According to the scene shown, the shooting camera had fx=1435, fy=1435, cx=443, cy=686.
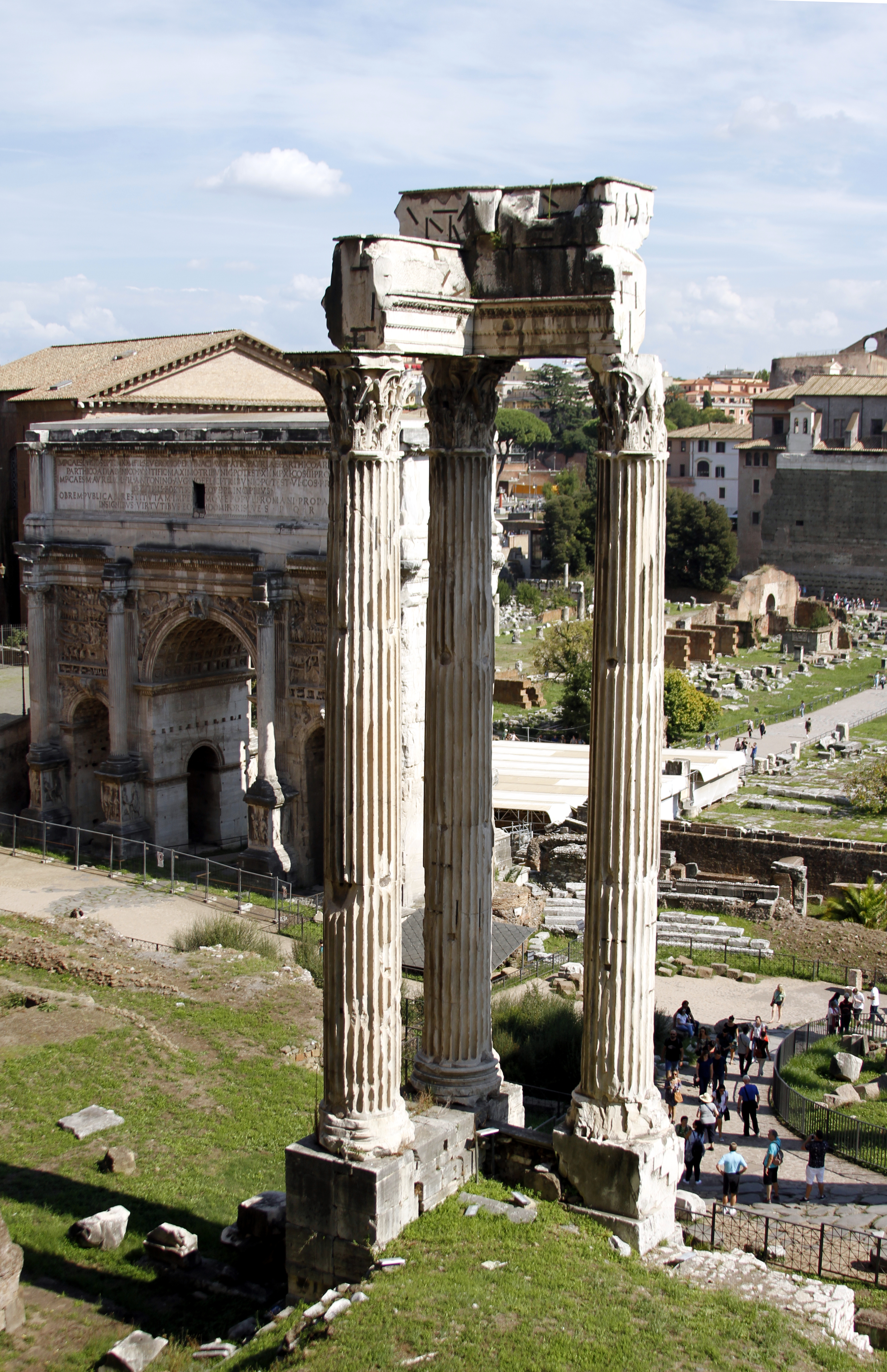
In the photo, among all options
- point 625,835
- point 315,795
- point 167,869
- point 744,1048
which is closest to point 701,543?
point 315,795

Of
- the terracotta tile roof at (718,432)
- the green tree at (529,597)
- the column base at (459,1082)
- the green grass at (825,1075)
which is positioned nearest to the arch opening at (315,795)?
the green grass at (825,1075)

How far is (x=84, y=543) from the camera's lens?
2697cm

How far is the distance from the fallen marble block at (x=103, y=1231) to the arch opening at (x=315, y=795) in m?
13.8

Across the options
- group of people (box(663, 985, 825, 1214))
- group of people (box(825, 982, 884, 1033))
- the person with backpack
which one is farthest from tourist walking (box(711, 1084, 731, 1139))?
group of people (box(825, 982, 884, 1033))

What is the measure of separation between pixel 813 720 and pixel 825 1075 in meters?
27.5

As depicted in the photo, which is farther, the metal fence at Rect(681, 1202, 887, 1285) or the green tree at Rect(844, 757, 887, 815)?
the green tree at Rect(844, 757, 887, 815)

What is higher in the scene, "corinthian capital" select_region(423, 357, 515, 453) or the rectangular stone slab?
"corinthian capital" select_region(423, 357, 515, 453)

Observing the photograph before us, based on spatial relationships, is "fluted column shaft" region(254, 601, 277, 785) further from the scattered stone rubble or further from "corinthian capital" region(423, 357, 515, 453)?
the scattered stone rubble

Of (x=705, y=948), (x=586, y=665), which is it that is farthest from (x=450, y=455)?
(x=586, y=665)

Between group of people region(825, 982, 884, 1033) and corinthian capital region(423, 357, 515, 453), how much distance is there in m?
11.8

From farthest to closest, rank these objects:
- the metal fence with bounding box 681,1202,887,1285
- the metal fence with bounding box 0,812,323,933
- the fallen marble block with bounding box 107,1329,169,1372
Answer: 1. the metal fence with bounding box 0,812,323,933
2. the metal fence with bounding box 681,1202,887,1285
3. the fallen marble block with bounding box 107,1329,169,1372

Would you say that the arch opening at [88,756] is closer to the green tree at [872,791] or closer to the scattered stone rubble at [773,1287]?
the green tree at [872,791]

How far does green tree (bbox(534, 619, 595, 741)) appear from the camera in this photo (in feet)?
126

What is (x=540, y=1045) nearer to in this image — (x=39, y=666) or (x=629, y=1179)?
(x=629, y=1179)
